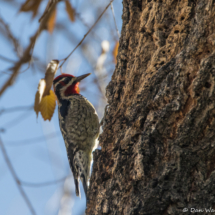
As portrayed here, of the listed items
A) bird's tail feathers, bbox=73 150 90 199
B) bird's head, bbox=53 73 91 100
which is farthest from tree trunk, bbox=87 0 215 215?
bird's head, bbox=53 73 91 100

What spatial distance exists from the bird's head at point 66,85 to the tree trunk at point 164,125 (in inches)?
87.8

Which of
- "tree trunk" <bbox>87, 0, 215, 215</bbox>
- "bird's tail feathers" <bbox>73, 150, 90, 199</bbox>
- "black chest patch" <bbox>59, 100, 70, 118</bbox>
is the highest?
"black chest patch" <bbox>59, 100, 70, 118</bbox>

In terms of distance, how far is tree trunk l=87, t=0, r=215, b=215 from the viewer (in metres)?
1.57

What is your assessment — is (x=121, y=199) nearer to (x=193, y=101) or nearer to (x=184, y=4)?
(x=193, y=101)

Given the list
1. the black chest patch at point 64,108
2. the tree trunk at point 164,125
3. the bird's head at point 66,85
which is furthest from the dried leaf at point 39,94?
the bird's head at point 66,85

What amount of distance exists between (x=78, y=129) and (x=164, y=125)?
2534 mm

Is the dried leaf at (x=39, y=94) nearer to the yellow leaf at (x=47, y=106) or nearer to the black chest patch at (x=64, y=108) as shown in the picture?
the yellow leaf at (x=47, y=106)

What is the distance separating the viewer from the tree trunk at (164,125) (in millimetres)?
1567

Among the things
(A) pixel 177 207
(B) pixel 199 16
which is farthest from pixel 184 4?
(A) pixel 177 207

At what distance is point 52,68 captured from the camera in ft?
8.23

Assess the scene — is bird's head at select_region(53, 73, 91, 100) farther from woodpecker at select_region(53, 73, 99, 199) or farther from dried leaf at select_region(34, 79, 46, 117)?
dried leaf at select_region(34, 79, 46, 117)

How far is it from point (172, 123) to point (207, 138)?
22 cm

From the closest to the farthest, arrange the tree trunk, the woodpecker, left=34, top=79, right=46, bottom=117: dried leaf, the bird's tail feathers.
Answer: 1. the tree trunk
2. left=34, top=79, right=46, bottom=117: dried leaf
3. the bird's tail feathers
4. the woodpecker

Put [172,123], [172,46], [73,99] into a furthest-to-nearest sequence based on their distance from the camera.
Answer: [73,99], [172,46], [172,123]
